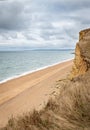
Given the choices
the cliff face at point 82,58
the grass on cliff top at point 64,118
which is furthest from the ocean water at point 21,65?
the grass on cliff top at point 64,118

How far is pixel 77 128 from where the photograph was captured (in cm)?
371

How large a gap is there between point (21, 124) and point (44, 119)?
0.44 metres

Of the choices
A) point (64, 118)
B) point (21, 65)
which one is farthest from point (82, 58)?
point (21, 65)

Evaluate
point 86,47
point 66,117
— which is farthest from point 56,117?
point 86,47

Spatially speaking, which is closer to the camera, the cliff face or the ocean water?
the cliff face

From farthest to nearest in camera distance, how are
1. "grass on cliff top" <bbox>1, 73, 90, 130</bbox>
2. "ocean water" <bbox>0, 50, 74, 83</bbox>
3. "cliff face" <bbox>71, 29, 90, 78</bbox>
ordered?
"ocean water" <bbox>0, 50, 74, 83</bbox> < "cliff face" <bbox>71, 29, 90, 78</bbox> < "grass on cliff top" <bbox>1, 73, 90, 130</bbox>

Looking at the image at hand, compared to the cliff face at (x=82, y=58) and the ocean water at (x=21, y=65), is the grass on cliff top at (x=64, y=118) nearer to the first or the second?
the cliff face at (x=82, y=58)

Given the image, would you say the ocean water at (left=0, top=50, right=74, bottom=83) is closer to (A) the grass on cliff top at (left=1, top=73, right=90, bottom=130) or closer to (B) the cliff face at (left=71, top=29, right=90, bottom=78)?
(B) the cliff face at (left=71, top=29, right=90, bottom=78)

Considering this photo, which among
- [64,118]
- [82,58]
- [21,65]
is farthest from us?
[21,65]

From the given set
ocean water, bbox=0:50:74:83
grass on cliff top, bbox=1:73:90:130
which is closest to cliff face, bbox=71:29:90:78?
grass on cliff top, bbox=1:73:90:130

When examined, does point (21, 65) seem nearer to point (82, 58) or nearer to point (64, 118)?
point (82, 58)

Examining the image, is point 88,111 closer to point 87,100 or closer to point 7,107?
point 87,100

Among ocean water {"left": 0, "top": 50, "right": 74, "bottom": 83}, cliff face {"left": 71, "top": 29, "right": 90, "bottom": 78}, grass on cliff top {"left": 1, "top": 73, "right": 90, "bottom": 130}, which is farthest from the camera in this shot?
ocean water {"left": 0, "top": 50, "right": 74, "bottom": 83}

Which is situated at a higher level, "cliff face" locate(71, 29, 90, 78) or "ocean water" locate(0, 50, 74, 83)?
"cliff face" locate(71, 29, 90, 78)
